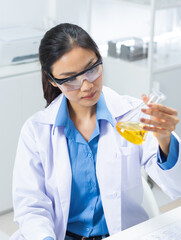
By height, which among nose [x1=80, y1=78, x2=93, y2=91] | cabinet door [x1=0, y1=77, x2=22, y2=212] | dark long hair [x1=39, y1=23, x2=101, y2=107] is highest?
dark long hair [x1=39, y1=23, x2=101, y2=107]

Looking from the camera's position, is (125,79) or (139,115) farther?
(125,79)

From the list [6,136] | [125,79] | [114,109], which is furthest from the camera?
[125,79]

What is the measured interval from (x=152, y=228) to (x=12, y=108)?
1.58m

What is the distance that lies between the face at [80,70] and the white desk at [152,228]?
44 centimetres

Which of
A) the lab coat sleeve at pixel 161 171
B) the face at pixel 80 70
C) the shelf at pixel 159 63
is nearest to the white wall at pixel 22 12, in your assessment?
the shelf at pixel 159 63

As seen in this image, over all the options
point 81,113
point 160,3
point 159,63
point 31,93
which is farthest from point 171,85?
point 81,113

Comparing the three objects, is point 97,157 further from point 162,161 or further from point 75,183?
point 162,161

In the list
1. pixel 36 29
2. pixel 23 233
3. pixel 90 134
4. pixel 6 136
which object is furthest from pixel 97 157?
pixel 36 29

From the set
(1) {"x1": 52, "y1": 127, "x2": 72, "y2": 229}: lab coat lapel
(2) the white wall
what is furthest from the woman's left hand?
(2) the white wall

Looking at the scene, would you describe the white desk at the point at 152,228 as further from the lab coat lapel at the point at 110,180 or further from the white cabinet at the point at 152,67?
the white cabinet at the point at 152,67

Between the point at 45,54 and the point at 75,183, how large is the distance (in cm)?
47

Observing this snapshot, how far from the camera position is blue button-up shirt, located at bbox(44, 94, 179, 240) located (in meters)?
1.83

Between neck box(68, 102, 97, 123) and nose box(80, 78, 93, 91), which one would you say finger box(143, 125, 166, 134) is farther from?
neck box(68, 102, 97, 123)

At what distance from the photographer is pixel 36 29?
3.35m
